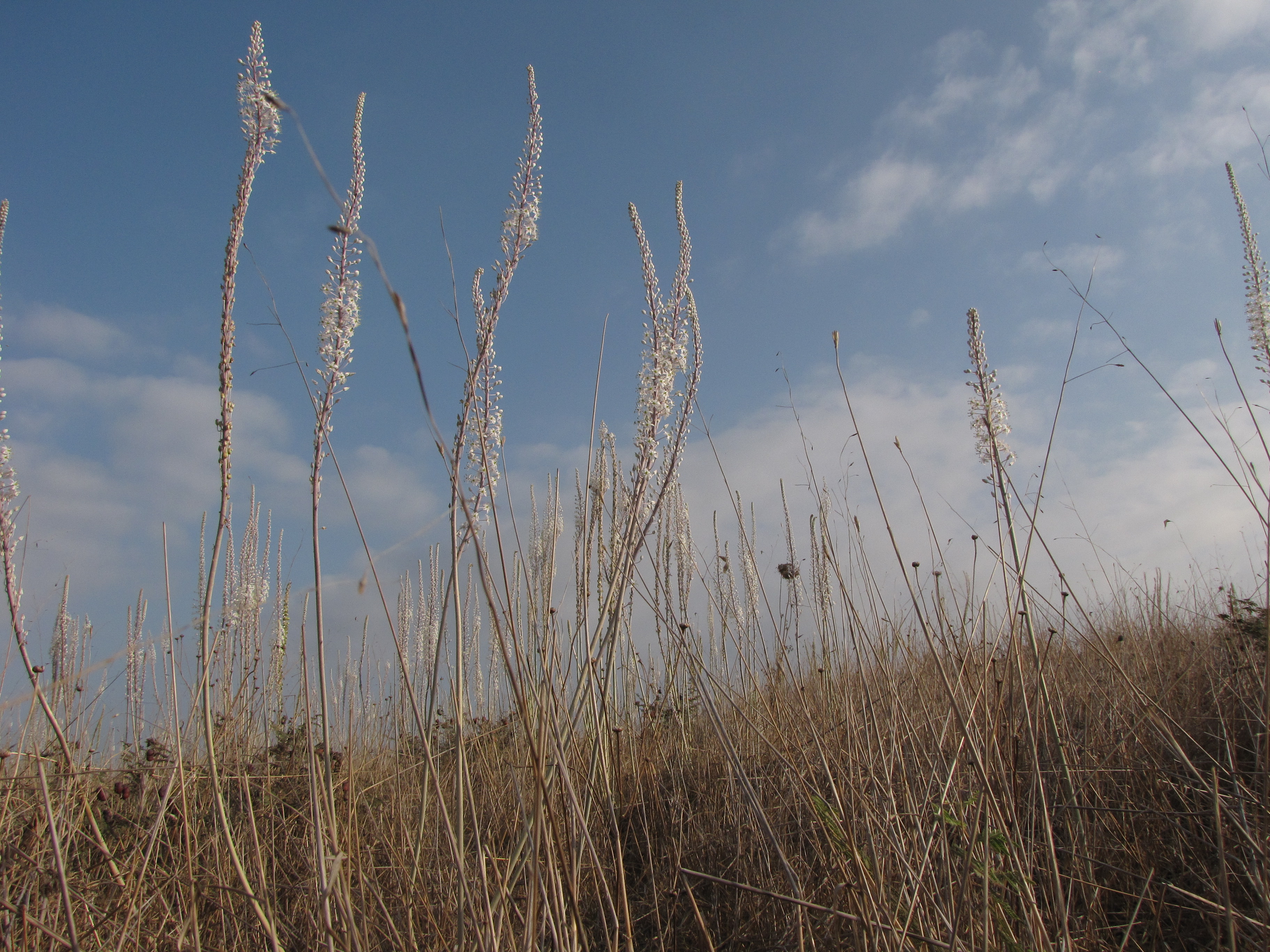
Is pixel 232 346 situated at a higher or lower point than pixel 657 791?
higher

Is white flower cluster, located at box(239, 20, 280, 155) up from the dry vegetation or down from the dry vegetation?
up

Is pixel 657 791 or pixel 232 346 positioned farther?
pixel 657 791

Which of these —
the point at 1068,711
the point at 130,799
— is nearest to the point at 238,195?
the point at 130,799

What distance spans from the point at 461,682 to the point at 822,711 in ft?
6.45

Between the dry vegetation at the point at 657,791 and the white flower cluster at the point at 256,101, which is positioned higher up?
the white flower cluster at the point at 256,101

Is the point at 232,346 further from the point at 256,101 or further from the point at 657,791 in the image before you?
the point at 657,791

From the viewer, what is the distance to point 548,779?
5.19 ft

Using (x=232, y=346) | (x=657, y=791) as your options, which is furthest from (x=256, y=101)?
(x=657, y=791)

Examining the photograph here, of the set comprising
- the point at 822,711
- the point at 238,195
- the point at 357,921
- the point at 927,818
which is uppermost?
the point at 238,195

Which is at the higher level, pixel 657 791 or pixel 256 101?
pixel 256 101

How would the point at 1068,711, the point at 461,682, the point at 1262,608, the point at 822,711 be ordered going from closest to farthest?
the point at 461,682, the point at 822,711, the point at 1068,711, the point at 1262,608

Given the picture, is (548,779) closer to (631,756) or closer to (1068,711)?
(631,756)

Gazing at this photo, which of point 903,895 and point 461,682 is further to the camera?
point 903,895

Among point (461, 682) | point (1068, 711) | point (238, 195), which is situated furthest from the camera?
point (1068, 711)
